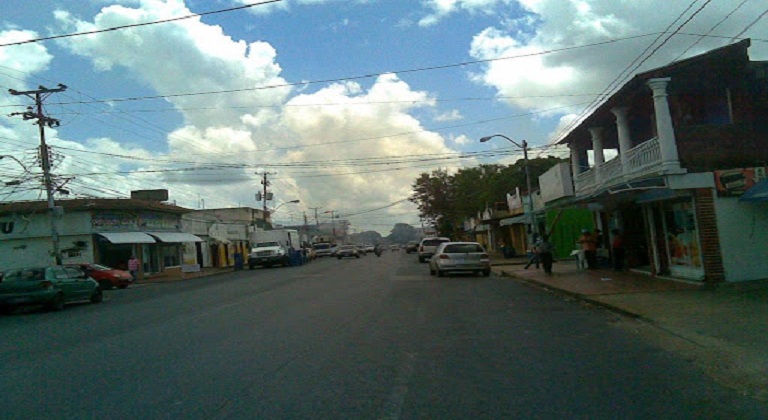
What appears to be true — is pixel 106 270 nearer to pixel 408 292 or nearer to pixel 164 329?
pixel 408 292

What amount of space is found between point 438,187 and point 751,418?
6293 centimetres

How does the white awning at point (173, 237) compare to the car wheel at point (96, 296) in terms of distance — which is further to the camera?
the white awning at point (173, 237)

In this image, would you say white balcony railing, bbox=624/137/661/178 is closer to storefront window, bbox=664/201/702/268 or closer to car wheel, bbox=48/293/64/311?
storefront window, bbox=664/201/702/268

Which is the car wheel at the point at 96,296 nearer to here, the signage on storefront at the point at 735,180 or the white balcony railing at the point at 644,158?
the white balcony railing at the point at 644,158

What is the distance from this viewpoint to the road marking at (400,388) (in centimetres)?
596

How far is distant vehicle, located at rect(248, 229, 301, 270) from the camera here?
47750 millimetres

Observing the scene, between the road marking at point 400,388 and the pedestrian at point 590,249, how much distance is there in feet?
56.9

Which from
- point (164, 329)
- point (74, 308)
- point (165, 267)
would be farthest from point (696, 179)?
point (165, 267)

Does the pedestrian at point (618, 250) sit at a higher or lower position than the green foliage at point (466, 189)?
lower

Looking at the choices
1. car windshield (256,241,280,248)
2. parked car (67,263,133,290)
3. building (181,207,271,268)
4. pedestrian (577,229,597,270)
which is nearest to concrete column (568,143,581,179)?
pedestrian (577,229,597,270)

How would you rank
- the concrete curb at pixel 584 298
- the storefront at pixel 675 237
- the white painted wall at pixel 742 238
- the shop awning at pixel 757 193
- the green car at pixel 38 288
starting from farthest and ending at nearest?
the green car at pixel 38 288 < the storefront at pixel 675 237 < the white painted wall at pixel 742 238 < the shop awning at pixel 757 193 < the concrete curb at pixel 584 298

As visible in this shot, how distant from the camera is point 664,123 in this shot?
1675 centimetres

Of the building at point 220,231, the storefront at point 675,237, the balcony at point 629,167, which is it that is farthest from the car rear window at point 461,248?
the building at point 220,231

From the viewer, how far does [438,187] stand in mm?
68375
